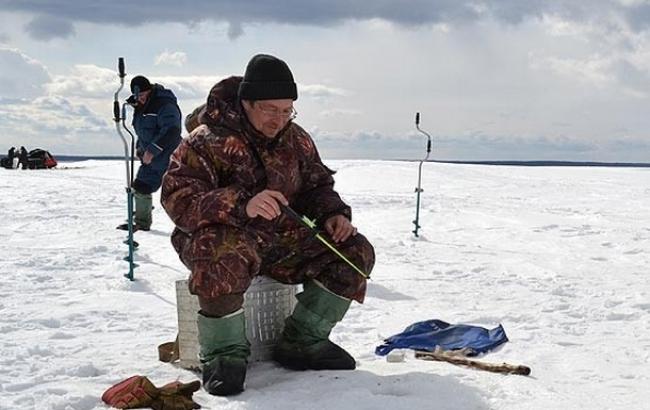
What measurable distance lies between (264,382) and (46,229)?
6460 millimetres

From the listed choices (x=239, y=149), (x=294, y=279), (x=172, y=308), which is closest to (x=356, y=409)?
(x=294, y=279)

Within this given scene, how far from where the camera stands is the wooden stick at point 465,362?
332 cm

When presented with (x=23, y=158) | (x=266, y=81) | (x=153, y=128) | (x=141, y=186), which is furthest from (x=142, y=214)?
(x=23, y=158)

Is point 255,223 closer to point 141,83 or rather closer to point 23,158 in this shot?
point 141,83

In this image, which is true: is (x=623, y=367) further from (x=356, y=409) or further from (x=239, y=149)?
(x=239, y=149)

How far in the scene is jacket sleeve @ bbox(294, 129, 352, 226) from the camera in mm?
3471

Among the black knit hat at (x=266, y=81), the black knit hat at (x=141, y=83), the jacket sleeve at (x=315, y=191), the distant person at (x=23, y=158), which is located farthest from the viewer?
the distant person at (x=23, y=158)

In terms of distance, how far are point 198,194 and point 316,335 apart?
0.89m

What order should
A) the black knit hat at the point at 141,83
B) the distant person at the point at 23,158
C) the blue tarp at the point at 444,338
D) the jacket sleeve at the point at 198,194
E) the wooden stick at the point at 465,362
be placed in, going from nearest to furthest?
the jacket sleeve at the point at 198,194 < the wooden stick at the point at 465,362 < the blue tarp at the point at 444,338 < the black knit hat at the point at 141,83 < the distant person at the point at 23,158

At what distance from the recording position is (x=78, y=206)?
11539 mm

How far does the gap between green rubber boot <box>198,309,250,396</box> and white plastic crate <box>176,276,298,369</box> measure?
313mm

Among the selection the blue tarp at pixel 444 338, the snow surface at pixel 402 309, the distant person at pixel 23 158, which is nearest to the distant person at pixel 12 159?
the distant person at pixel 23 158

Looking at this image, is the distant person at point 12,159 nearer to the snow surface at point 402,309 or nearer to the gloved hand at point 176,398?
the snow surface at point 402,309

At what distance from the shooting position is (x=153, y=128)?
8.02 metres
